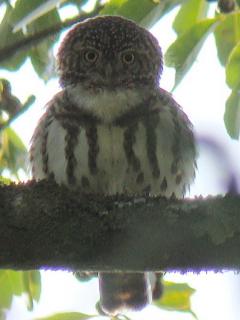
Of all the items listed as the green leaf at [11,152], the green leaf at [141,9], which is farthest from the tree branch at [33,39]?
the green leaf at [11,152]

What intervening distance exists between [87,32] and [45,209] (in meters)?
1.82

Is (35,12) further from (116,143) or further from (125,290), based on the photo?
(125,290)

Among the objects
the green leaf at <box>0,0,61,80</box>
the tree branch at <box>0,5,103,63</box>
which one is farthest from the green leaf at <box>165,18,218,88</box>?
the green leaf at <box>0,0,61,80</box>

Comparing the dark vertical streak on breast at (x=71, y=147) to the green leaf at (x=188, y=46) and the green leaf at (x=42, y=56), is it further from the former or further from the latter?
the green leaf at (x=188, y=46)

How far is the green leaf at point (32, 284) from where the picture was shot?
2.36 m

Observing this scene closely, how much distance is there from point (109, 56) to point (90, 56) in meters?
0.11

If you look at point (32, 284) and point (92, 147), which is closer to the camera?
point (32, 284)

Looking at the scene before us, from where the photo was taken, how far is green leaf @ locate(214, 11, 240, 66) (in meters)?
2.28

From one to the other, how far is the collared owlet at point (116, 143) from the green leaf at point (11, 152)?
1.09 feet

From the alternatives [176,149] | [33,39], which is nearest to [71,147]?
[176,149]

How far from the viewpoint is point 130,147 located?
2879mm

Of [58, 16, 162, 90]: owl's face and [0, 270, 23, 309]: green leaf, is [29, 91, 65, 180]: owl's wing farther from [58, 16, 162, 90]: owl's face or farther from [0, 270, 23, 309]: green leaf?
[0, 270, 23, 309]: green leaf

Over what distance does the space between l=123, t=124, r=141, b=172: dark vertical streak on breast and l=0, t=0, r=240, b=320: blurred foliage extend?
487 mm

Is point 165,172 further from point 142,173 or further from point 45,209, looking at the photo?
point 45,209
